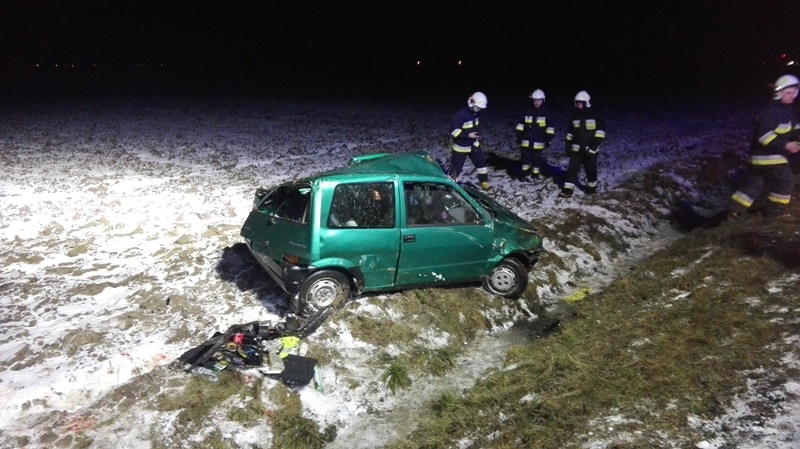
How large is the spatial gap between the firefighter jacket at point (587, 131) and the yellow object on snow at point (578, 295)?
3563mm

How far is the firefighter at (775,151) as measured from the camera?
7504mm

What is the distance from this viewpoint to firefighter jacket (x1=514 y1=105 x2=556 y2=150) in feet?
34.5

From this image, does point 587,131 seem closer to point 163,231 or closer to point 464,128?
point 464,128

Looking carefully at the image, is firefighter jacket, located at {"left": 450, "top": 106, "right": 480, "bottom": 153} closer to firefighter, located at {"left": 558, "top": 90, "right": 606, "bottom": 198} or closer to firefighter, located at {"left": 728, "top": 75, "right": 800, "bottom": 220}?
firefighter, located at {"left": 558, "top": 90, "right": 606, "bottom": 198}

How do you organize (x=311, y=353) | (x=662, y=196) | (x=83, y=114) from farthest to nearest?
1. (x=83, y=114)
2. (x=662, y=196)
3. (x=311, y=353)

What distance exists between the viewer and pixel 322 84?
30.5m

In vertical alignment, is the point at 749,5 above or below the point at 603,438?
above

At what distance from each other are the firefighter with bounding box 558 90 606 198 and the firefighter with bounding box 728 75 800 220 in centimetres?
243

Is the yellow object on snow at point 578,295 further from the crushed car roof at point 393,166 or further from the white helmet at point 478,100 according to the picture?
the white helmet at point 478,100

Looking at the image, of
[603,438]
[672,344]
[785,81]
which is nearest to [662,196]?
[785,81]

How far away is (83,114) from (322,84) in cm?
1479

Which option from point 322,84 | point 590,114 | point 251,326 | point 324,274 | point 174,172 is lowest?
point 251,326

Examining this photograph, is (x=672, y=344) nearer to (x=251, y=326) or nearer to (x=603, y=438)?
(x=603, y=438)

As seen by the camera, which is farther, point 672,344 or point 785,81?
point 785,81
